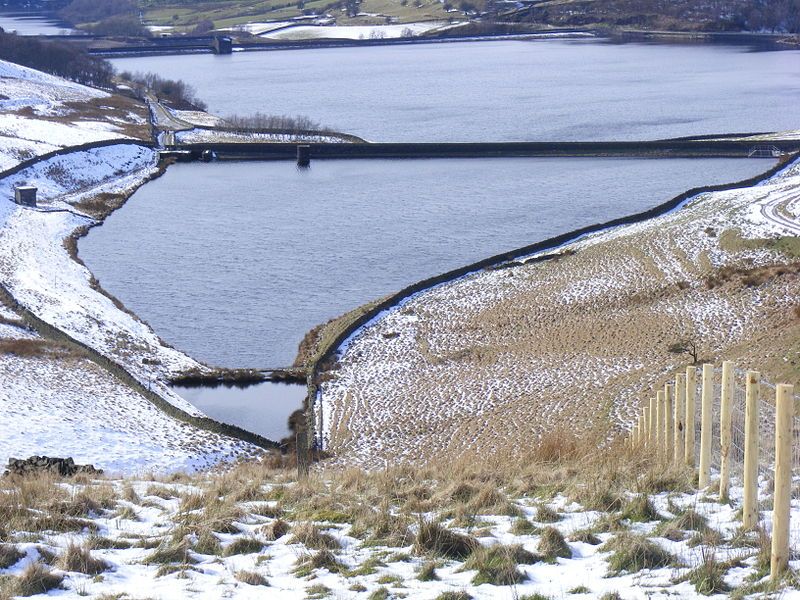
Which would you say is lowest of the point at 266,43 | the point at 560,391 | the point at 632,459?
the point at 560,391

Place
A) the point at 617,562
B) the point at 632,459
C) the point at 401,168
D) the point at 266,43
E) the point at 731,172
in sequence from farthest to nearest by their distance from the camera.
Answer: the point at 266,43, the point at 401,168, the point at 731,172, the point at 632,459, the point at 617,562

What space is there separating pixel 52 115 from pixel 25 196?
25342 mm

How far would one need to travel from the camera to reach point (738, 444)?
9.02m

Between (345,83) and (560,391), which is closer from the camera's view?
(560,391)

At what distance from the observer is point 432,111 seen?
3113 inches

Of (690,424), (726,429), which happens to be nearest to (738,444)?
(690,424)

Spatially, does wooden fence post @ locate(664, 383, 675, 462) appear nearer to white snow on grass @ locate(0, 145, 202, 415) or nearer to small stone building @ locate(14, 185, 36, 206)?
white snow on grass @ locate(0, 145, 202, 415)

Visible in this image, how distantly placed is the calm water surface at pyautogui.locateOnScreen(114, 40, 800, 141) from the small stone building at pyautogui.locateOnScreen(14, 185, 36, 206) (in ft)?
87.6

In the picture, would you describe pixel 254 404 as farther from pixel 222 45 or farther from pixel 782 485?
pixel 222 45

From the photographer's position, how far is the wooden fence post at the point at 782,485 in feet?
20.2

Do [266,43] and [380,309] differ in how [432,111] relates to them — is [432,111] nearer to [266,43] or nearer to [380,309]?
[380,309]

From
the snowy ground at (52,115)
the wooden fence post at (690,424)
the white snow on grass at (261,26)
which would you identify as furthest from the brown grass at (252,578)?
the white snow on grass at (261,26)

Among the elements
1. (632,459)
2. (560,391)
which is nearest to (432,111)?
(560,391)

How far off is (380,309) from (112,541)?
21.0 meters
